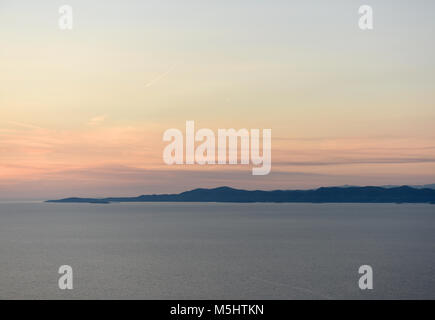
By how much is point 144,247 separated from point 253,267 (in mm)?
39704

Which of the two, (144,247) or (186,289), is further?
(144,247)

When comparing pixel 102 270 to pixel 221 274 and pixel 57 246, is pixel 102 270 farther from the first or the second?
pixel 57 246

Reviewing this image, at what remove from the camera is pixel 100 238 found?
464ft

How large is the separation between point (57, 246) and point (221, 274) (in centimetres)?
6134
